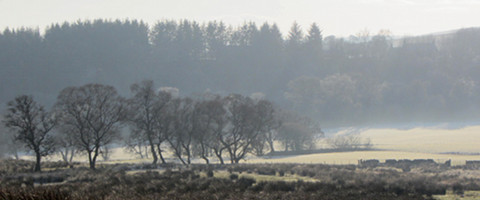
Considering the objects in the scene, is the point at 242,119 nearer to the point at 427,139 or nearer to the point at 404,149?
the point at 404,149

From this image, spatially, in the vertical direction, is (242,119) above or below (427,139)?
above

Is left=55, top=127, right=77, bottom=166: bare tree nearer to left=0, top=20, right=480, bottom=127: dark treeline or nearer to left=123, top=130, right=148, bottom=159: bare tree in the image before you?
left=123, top=130, right=148, bottom=159: bare tree

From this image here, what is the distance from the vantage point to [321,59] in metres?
176

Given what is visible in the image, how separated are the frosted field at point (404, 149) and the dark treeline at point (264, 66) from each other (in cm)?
2759

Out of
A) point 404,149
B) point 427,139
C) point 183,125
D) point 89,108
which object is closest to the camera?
point 89,108

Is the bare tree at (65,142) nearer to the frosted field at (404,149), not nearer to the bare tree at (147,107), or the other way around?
the frosted field at (404,149)

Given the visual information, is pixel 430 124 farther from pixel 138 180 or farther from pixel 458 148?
pixel 138 180

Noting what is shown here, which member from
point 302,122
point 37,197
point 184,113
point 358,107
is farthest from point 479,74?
point 37,197

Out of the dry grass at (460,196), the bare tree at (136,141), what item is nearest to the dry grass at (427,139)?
the bare tree at (136,141)

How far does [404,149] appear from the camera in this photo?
245 feet

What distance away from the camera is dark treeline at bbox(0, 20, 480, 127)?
140750 mm

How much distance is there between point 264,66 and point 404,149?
102144 mm

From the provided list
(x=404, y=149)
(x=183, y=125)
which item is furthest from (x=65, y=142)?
(x=404, y=149)

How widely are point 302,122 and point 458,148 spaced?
30.6 meters
